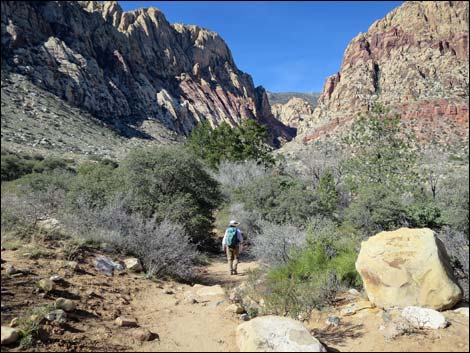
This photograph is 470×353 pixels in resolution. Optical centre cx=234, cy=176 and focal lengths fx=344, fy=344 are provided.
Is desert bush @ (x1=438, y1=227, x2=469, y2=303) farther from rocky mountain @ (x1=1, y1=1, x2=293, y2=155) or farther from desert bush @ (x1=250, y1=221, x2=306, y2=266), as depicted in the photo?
rocky mountain @ (x1=1, y1=1, x2=293, y2=155)

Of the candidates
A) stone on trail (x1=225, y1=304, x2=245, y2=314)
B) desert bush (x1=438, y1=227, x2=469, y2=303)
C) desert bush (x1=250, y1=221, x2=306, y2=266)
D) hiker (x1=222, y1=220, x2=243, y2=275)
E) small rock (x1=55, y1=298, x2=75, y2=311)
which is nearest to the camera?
small rock (x1=55, y1=298, x2=75, y2=311)

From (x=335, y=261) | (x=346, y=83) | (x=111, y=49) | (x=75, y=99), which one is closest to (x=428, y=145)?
(x=335, y=261)

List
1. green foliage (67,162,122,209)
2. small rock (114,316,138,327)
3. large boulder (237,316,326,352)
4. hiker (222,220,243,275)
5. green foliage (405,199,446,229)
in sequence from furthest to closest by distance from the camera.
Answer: green foliage (405,199,446,229), green foliage (67,162,122,209), hiker (222,220,243,275), small rock (114,316,138,327), large boulder (237,316,326,352)

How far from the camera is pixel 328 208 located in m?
16.6

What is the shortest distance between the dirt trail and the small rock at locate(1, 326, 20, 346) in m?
1.30

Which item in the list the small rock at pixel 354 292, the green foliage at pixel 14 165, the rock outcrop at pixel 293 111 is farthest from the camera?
the rock outcrop at pixel 293 111

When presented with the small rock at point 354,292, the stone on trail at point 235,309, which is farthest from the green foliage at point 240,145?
the stone on trail at point 235,309

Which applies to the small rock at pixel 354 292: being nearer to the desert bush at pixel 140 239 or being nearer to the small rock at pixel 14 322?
the desert bush at pixel 140 239

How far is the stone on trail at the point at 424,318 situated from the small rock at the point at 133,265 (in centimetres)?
588

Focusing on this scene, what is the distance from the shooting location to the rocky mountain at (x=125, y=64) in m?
55.1

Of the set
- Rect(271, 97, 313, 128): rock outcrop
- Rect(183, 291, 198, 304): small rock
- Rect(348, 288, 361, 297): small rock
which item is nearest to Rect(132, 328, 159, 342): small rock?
Rect(183, 291, 198, 304): small rock

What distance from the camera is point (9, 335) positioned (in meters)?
3.61

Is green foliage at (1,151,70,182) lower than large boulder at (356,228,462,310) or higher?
higher

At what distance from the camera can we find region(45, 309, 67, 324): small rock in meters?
4.45
